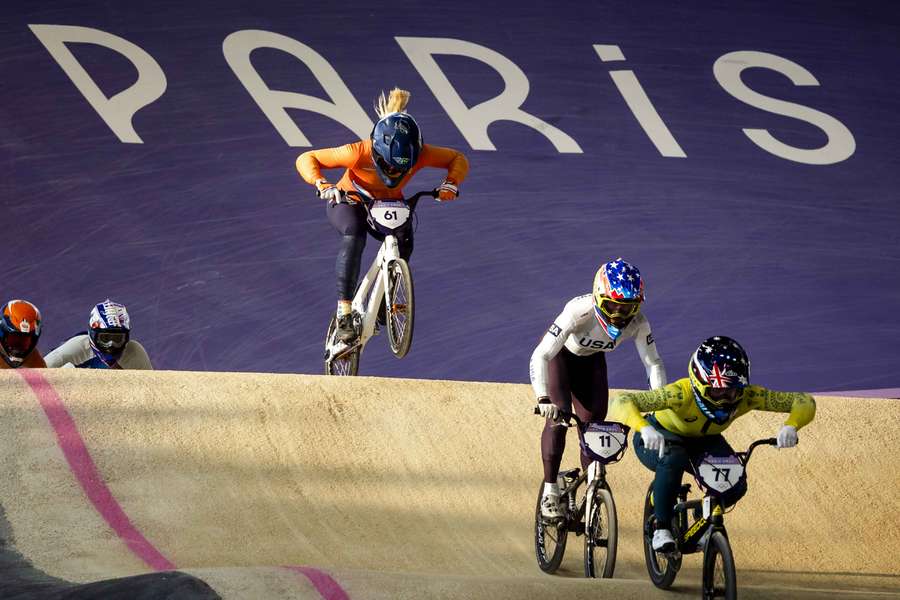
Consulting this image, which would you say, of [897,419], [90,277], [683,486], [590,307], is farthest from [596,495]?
[90,277]

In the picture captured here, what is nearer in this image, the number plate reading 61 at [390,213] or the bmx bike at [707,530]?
the bmx bike at [707,530]

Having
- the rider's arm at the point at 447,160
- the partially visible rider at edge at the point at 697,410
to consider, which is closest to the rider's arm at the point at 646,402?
the partially visible rider at edge at the point at 697,410

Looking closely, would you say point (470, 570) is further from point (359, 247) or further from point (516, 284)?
point (516, 284)

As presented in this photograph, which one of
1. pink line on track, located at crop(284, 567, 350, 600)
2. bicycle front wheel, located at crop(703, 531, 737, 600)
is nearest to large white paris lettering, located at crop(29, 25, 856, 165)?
pink line on track, located at crop(284, 567, 350, 600)

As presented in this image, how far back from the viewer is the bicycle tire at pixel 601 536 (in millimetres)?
5871

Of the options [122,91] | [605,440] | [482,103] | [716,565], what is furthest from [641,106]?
[716,565]

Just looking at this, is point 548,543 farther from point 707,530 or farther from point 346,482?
point 346,482

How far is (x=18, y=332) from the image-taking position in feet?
30.4

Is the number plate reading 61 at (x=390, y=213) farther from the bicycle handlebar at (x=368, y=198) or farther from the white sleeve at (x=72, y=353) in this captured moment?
the white sleeve at (x=72, y=353)

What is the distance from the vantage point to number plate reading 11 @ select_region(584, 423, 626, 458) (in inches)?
233

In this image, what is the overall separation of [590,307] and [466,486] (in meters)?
2.15

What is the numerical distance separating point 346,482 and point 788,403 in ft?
10.6

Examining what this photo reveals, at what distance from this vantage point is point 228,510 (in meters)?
7.32

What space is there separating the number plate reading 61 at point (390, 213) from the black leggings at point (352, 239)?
0.09 meters
